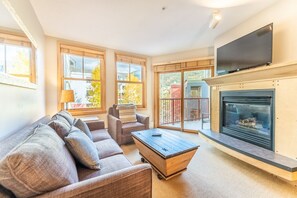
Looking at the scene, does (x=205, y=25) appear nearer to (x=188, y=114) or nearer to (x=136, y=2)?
(x=136, y=2)

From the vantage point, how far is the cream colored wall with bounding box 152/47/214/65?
369cm

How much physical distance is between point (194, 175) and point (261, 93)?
5.16 ft

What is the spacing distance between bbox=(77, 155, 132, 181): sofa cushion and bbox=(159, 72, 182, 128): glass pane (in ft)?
9.99

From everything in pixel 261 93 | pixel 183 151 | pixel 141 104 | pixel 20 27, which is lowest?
pixel 183 151

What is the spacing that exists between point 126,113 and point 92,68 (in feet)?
4.83

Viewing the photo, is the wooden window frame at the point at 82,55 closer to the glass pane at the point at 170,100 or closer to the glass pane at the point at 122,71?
the glass pane at the point at 122,71

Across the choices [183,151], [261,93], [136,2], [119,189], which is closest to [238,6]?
[261,93]

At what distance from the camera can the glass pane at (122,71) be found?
4.12m

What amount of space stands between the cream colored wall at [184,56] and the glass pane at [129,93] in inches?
38.6

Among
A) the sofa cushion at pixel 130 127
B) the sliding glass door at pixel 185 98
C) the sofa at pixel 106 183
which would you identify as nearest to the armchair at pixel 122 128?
the sofa cushion at pixel 130 127

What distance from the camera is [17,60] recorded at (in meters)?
1.42

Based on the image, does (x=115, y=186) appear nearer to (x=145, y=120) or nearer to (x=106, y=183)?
(x=106, y=183)

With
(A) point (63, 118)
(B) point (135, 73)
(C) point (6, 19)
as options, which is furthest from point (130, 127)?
(C) point (6, 19)

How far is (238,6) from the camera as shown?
2.11 metres
